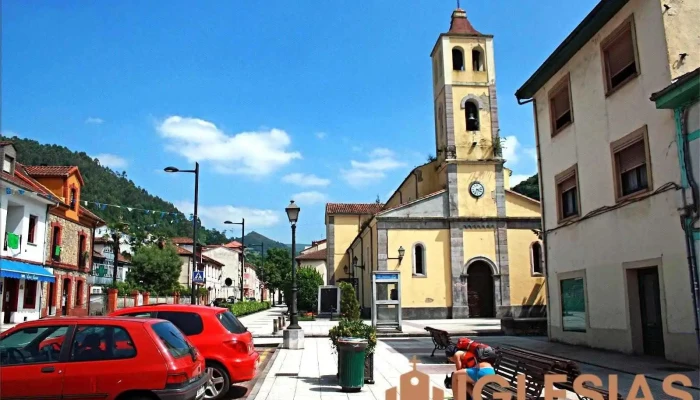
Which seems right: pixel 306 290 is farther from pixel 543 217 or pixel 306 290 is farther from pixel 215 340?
pixel 215 340

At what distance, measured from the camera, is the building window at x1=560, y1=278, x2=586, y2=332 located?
52.3ft

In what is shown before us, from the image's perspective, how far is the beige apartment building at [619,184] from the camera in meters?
12.1

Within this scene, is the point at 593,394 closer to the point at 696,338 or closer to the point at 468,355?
the point at 468,355

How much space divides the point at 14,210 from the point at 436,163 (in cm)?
2560

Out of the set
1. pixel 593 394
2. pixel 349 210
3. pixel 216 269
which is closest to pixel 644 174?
pixel 593 394

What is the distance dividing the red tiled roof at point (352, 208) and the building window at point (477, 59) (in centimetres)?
2157

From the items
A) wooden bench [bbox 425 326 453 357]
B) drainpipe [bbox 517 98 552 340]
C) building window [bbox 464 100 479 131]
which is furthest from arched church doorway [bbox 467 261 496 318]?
wooden bench [bbox 425 326 453 357]

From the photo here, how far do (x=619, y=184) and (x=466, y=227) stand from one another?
2069cm

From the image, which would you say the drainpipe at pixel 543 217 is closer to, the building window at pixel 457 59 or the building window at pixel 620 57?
the building window at pixel 620 57

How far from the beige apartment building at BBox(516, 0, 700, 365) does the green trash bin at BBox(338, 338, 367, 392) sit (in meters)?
6.96

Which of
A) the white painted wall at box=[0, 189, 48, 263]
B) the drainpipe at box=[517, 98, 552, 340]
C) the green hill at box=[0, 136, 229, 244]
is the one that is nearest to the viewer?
the drainpipe at box=[517, 98, 552, 340]

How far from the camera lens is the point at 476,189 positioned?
35000mm

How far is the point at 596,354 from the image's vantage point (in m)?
13.9

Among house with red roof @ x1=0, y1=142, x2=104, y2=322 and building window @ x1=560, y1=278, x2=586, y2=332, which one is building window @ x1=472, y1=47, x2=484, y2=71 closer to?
building window @ x1=560, y1=278, x2=586, y2=332
